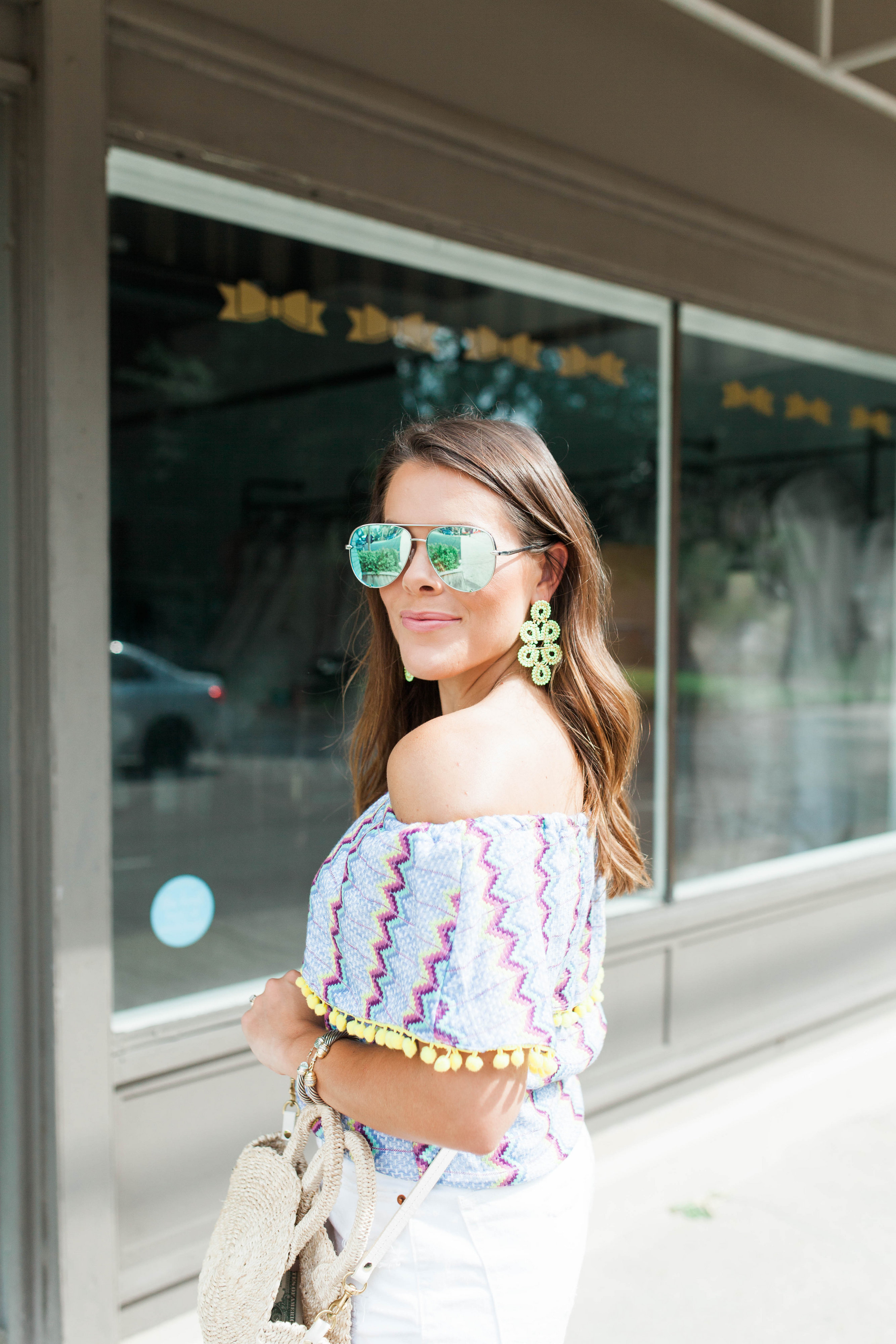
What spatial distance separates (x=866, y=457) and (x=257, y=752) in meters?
3.67

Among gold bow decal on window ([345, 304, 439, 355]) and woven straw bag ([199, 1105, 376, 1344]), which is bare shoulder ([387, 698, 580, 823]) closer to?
woven straw bag ([199, 1105, 376, 1344])

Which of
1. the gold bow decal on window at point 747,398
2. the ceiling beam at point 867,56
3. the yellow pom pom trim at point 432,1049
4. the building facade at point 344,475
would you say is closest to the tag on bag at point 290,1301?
the yellow pom pom trim at point 432,1049

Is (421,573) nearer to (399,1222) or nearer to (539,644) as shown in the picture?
(539,644)

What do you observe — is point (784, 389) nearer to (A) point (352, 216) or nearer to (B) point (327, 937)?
(A) point (352, 216)

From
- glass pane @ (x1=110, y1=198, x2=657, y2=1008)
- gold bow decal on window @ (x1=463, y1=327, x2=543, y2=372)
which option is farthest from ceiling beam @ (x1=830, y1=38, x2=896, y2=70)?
gold bow decal on window @ (x1=463, y1=327, x2=543, y2=372)

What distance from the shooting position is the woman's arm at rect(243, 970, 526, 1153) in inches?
47.1

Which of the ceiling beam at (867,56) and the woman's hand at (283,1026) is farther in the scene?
the ceiling beam at (867,56)

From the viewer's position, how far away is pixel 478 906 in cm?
117

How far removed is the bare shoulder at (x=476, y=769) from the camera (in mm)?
1201

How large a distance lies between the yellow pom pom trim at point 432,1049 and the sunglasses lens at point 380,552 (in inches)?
20.4

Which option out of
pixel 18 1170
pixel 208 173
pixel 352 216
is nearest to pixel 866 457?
pixel 352 216

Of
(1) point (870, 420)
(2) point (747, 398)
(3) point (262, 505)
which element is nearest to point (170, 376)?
(3) point (262, 505)

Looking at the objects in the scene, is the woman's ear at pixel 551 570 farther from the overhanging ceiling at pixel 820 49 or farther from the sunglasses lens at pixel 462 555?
the overhanging ceiling at pixel 820 49

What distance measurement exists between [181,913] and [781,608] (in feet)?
11.9
